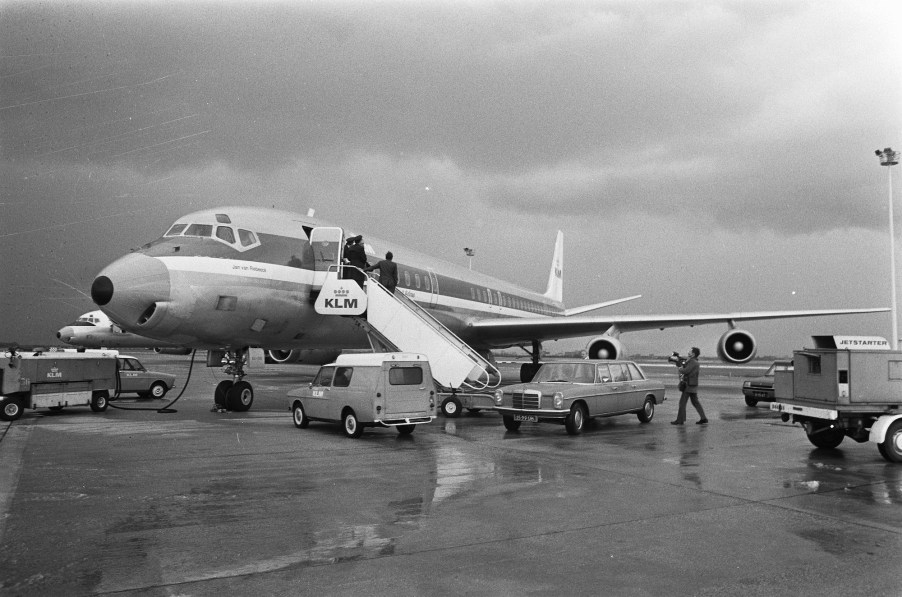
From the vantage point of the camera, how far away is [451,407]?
57.7ft

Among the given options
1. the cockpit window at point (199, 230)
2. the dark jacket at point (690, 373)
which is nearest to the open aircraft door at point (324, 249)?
the cockpit window at point (199, 230)

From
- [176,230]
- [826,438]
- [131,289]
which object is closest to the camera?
[826,438]

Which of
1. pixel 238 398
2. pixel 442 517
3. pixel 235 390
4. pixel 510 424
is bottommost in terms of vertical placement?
pixel 442 517

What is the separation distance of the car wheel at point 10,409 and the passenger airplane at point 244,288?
14.1ft

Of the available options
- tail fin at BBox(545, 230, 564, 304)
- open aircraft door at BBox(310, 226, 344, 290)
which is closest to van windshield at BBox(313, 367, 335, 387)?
open aircraft door at BBox(310, 226, 344, 290)

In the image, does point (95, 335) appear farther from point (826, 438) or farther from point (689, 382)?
point (826, 438)

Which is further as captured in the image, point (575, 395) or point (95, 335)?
point (95, 335)

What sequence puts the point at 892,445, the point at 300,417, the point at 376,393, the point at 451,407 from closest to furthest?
the point at 892,445 < the point at 376,393 < the point at 300,417 < the point at 451,407

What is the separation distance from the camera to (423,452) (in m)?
11.3

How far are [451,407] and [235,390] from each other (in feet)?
18.4

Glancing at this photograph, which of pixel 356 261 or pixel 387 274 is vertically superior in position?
pixel 356 261

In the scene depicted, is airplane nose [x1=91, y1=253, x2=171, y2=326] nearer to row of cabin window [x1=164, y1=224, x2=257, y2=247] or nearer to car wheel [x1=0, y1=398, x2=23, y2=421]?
row of cabin window [x1=164, y1=224, x2=257, y2=247]

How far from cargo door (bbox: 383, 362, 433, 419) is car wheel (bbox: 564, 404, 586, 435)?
2.86m

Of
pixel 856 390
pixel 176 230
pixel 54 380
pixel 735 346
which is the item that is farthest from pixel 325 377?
pixel 735 346
